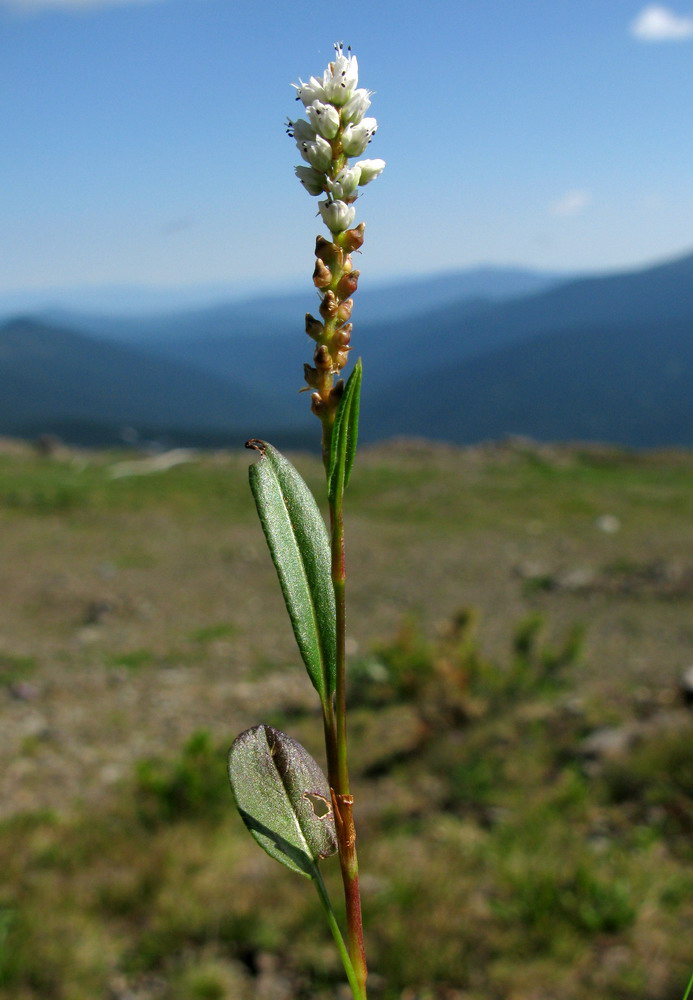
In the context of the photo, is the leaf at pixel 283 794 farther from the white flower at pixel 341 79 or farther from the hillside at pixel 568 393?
the hillside at pixel 568 393

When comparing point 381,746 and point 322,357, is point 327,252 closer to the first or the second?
point 322,357

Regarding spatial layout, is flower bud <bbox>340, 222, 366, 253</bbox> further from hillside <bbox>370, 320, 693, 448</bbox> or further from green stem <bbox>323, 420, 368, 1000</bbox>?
hillside <bbox>370, 320, 693, 448</bbox>

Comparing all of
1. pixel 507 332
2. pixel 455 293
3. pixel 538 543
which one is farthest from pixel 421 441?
pixel 455 293

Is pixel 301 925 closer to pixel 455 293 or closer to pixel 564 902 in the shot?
pixel 564 902

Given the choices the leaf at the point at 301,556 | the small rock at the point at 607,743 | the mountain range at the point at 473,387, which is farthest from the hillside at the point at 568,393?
the leaf at the point at 301,556

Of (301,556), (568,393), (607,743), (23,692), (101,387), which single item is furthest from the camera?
(568,393)

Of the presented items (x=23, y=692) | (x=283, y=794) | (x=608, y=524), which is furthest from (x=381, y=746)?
(x=608, y=524)
